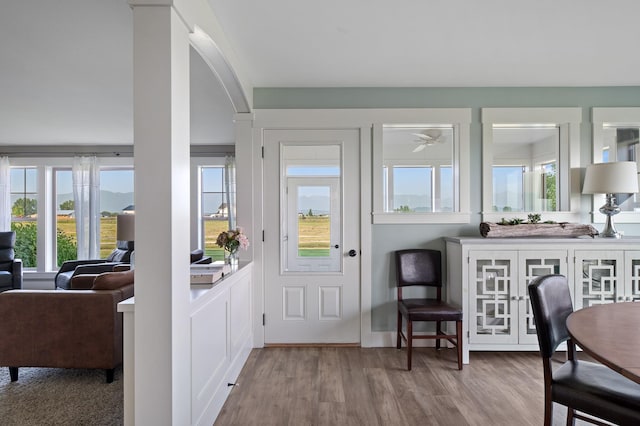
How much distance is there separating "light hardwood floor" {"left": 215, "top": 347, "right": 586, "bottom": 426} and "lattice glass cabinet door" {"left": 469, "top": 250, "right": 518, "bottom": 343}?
25 cm

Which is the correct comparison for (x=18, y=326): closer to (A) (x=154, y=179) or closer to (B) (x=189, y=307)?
(B) (x=189, y=307)

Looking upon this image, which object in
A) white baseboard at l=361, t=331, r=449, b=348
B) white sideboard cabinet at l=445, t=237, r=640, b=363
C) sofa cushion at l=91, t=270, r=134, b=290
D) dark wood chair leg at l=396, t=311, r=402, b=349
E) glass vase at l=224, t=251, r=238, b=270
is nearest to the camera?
sofa cushion at l=91, t=270, r=134, b=290

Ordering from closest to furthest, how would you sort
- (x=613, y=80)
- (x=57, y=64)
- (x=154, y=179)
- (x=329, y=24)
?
1. (x=154, y=179)
2. (x=329, y=24)
3. (x=57, y=64)
4. (x=613, y=80)

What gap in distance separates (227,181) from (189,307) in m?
4.11

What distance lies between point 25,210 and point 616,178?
26.8 feet

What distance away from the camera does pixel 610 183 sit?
115 inches

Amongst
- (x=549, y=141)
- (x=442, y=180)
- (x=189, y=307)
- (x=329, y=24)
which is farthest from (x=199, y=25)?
(x=549, y=141)

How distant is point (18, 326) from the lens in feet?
8.10

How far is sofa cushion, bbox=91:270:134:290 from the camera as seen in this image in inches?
101

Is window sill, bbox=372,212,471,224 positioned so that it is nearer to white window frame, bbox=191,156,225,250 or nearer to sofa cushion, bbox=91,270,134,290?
sofa cushion, bbox=91,270,134,290

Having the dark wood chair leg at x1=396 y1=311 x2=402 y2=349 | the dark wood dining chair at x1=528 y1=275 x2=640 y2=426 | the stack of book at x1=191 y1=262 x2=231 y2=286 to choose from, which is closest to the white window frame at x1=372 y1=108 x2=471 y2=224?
the dark wood chair leg at x1=396 y1=311 x2=402 y2=349

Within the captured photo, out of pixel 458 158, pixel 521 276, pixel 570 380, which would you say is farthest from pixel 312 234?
pixel 570 380

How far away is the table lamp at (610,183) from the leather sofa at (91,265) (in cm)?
560

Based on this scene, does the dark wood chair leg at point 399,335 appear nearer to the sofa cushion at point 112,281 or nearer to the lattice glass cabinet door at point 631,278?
the lattice glass cabinet door at point 631,278
